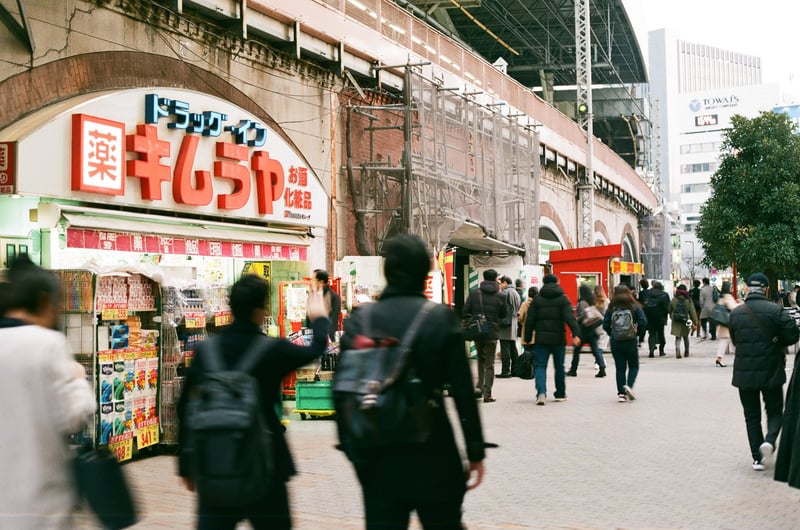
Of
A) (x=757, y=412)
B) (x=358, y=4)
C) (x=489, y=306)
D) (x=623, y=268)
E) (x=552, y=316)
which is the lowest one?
(x=757, y=412)

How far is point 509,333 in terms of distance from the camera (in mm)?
15242

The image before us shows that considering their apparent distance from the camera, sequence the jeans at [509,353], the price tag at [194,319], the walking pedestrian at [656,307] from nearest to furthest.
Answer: the price tag at [194,319], the jeans at [509,353], the walking pedestrian at [656,307]

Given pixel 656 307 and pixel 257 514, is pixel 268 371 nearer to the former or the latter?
pixel 257 514

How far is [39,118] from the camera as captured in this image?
9.88 metres

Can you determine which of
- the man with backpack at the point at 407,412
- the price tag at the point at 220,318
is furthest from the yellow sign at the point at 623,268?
the man with backpack at the point at 407,412

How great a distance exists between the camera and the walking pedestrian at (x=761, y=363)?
785cm

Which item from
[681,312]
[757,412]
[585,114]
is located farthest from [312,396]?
[585,114]

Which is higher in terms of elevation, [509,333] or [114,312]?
[114,312]

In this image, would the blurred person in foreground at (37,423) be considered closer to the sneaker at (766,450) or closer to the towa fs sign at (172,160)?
the sneaker at (766,450)

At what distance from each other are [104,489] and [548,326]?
30.7 feet

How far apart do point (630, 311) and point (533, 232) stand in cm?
1197

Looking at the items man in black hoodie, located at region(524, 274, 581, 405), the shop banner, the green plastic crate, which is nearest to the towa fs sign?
the shop banner

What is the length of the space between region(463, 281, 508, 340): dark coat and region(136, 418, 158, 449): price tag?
5.11m

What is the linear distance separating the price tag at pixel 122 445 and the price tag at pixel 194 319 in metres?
1.25
